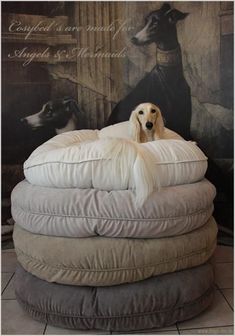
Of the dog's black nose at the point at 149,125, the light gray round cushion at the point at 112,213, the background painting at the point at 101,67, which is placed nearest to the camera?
the light gray round cushion at the point at 112,213

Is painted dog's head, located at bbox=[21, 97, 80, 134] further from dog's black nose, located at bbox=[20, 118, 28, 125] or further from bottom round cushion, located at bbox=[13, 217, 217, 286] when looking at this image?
bottom round cushion, located at bbox=[13, 217, 217, 286]

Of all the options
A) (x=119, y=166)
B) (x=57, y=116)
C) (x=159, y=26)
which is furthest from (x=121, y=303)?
(x=159, y=26)

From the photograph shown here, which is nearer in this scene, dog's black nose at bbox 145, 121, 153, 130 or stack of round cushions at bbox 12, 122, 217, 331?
stack of round cushions at bbox 12, 122, 217, 331

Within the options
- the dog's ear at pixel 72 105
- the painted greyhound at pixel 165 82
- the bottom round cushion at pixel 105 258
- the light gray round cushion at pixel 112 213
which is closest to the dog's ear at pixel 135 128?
the painted greyhound at pixel 165 82

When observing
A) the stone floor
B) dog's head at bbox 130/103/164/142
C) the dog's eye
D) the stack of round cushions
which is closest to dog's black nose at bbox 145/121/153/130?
dog's head at bbox 130/103/164/142

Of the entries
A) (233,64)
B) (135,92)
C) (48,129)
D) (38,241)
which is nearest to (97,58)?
(135,92)

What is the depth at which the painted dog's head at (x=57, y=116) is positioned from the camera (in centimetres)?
209

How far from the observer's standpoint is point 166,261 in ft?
3.66

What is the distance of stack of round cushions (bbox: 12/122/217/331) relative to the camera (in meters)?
1.07

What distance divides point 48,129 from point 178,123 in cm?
83

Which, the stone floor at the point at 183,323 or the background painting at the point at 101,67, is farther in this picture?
the background painting at the point at 101,67

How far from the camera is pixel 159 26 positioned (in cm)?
202

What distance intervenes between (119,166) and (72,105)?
3.64ft

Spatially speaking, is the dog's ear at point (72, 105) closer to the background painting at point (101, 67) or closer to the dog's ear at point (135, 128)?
the background painting at point (101, 67)
